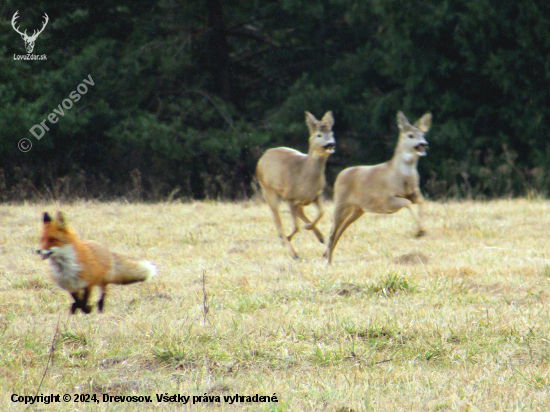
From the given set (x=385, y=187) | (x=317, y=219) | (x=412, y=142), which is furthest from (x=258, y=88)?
(x=385, y=187)

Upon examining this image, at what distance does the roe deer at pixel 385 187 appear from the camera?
23.9ft

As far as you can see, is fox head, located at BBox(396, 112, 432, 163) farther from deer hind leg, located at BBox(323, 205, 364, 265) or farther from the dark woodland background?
the dark woodland background

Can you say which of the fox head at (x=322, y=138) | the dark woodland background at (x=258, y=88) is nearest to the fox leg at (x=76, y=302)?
the fox head at (x=322, y=138)

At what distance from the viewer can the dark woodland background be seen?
17.5 metres

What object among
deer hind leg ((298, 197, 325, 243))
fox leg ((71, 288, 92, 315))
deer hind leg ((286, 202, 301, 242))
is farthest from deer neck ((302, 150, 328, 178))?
fox leg ((71, 288, 92, 315))

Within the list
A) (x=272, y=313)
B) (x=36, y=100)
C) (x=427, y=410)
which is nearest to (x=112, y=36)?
(x=36, y=100)

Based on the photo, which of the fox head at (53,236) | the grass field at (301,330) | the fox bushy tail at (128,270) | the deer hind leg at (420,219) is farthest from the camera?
the deer hind leg at (420,219)

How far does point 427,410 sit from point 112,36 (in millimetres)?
18250

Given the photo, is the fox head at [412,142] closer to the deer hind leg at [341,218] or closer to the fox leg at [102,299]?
the deer hind leg at [341,218]

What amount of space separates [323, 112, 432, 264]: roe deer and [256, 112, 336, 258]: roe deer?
454mm

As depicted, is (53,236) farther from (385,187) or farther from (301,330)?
(385,187)

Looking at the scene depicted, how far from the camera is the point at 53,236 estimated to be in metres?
4.48

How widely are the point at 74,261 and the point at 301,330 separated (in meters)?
1.62

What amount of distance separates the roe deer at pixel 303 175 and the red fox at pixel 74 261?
3.30 meters
